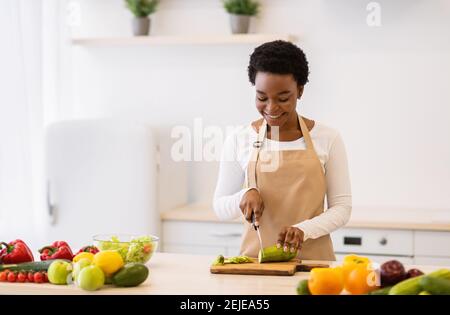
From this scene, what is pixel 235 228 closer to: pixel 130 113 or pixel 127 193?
pixel 127 193

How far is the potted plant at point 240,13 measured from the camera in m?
4.11

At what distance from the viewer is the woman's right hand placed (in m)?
2.48

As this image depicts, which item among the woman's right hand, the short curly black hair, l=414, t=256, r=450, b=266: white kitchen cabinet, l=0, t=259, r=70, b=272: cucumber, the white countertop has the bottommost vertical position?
l=414, t=256, r=450, b=266: white kitchen cabinet

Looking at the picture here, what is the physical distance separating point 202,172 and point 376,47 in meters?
1.20

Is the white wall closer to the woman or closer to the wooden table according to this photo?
the woman

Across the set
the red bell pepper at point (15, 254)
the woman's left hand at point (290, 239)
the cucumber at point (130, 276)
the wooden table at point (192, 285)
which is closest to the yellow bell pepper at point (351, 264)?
the wooden table at point (192, 285)

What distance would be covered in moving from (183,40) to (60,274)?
2.25m

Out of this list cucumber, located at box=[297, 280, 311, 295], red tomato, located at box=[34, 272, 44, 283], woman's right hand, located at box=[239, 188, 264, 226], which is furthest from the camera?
woman's right hand, located at box=[239, 188, 264, 226]

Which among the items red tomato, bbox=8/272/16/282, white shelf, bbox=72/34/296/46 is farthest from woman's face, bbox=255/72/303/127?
white shelf, bbox=72/34/296/46

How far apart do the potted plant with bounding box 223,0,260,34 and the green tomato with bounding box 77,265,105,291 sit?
232 centimetres

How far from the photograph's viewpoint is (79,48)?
4504mm

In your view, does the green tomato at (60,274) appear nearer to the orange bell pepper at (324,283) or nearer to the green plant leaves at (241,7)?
the orange bell pepper at (324,283)
